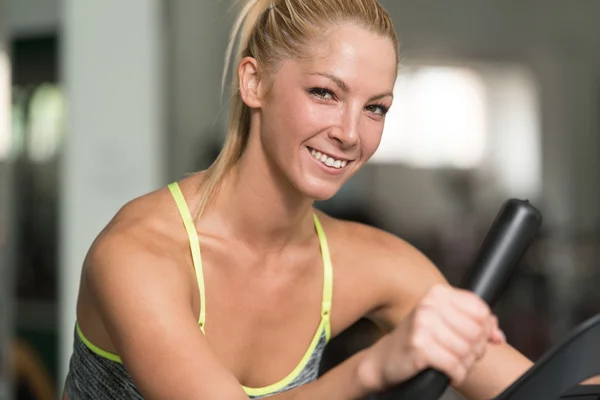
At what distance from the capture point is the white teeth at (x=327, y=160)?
3.83 feet

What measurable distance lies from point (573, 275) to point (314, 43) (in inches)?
211

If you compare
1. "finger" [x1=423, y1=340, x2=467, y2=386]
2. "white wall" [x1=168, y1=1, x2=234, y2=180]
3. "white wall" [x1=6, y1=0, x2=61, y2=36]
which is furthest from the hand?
"white wall" [x1=168, y1=1, x2=234, y2=180]

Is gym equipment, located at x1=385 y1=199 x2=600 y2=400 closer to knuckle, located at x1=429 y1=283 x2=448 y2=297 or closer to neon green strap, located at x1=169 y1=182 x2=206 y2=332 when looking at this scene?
knuckle, located at x1=429 y1=283 x2=448 y2=297

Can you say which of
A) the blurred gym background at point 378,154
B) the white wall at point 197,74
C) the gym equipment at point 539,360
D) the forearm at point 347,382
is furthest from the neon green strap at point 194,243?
the white wall at point 197,74

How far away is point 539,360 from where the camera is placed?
0.74 meters

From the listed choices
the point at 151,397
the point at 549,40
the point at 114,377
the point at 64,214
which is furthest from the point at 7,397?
the point at 549,40

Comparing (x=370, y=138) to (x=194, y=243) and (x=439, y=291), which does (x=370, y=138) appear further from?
(x=439, y=291)

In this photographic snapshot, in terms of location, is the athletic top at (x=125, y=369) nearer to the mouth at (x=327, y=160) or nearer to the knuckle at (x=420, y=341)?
the mouth at (x=327, y=160)

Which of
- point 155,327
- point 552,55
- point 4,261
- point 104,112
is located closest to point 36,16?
point 104,112

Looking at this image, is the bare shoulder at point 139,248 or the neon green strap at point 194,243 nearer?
the bare shoulder at point 139,248

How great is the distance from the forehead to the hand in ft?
1.42

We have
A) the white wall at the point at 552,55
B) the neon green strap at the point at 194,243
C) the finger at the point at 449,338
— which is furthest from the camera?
the white wall at the point at 552,55

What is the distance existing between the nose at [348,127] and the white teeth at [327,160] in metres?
0.03

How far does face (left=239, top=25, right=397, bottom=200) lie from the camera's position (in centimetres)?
112
